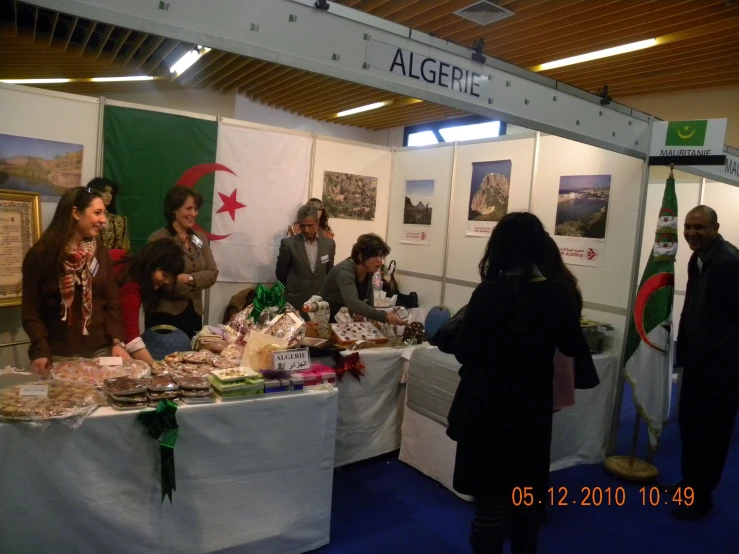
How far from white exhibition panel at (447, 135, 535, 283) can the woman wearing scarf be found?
309 centimetres

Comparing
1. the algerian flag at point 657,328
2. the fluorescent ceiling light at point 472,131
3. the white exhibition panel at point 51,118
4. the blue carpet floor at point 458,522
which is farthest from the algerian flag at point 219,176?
the fluorescent ceiling light at point 472,131

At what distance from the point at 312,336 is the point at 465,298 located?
2.11 m

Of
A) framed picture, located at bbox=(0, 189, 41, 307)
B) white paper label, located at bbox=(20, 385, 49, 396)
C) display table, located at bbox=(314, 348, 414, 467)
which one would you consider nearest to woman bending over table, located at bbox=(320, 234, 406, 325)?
display table, located at bbox=(314, 348, 414, 467)

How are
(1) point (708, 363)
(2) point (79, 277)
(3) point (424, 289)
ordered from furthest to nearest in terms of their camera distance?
1. (3) point (424, 289)
2. (1) point (708, 363)
3. (2) point (79, 277)

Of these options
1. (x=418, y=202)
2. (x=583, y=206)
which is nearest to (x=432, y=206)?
(x=418, y=202)

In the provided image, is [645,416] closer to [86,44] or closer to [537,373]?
[537,373]

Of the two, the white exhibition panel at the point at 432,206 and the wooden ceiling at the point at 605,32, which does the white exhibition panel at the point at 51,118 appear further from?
the white exhibition panel at the point at 432,206

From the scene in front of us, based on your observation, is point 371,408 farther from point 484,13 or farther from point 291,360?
point 484,13

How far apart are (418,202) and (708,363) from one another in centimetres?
300

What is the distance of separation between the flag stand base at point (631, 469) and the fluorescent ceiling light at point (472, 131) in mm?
5027

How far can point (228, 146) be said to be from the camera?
4.77 meters

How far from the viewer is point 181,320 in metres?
2.96

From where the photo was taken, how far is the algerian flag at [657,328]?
328 cm

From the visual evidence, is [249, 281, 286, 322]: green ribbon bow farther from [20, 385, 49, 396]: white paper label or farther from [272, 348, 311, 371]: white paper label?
[20, 385, 49, 396]: white paper label
